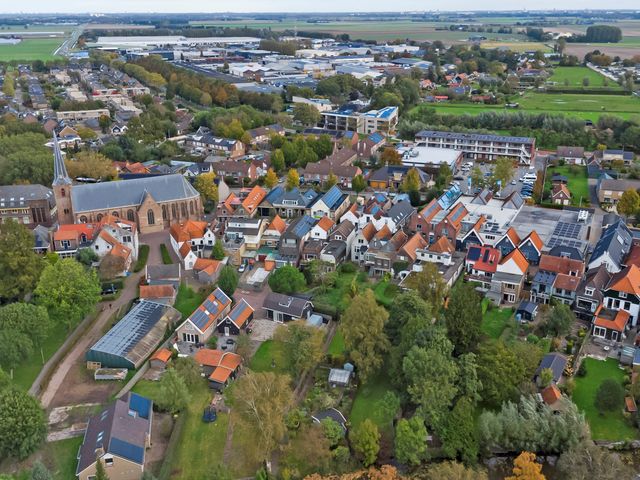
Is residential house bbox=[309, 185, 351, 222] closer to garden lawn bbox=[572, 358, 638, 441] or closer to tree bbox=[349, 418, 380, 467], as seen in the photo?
garden lawn bbox=[572, 358, 638, 441]

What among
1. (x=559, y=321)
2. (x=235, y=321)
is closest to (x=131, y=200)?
(x=235, y=321)

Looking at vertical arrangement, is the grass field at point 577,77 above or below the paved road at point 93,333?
above

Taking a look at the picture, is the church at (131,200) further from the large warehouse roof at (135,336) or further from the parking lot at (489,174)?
the parking lot at (489,174)

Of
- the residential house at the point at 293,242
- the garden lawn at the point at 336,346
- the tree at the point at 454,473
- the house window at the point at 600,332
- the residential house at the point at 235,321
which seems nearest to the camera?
the tree at the point at 454,473

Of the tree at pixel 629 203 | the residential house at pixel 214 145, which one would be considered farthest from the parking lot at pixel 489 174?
the residential house at pixel 214 145

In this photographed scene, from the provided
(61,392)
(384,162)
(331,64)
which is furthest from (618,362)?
(331,64)

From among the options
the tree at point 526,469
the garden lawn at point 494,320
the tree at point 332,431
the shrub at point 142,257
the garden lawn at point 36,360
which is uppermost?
the tree at point 526,469

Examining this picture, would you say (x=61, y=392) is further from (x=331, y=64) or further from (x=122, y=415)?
(x=331, y=64)

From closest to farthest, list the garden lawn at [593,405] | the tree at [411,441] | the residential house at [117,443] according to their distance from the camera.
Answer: the residential house at [117,443] → the tree at [411,441] → the garden lawn at [593,405]
